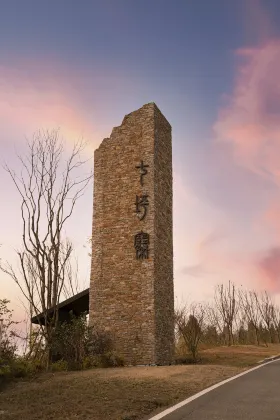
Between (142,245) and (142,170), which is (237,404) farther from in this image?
(142,170)

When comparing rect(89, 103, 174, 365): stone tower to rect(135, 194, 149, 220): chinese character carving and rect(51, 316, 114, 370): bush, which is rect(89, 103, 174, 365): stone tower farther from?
rect(51, 316, 114, 370): bush

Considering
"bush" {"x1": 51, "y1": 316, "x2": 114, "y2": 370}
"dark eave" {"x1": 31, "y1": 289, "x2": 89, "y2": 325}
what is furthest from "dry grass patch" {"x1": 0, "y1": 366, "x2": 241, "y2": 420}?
"dark eave" {"x1": 31, "y1": 289, "x2": 89, "y2": 325}

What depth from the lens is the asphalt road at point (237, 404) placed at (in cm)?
622

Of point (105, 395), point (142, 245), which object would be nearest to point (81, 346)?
point (142, 245)

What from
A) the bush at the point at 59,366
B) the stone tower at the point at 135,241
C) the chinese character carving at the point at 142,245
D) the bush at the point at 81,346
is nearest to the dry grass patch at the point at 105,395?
the bush at the point at 59,366

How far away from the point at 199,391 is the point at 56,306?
973 centimetres

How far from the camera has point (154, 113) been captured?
19312mm

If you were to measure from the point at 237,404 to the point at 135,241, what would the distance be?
11.0 m

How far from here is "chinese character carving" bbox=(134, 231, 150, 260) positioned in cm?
1753

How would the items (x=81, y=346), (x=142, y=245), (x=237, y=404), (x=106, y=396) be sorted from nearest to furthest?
(x=237, y=404)
(x=106, y=396)
(x=81, y=346)
(x=142, y=245)

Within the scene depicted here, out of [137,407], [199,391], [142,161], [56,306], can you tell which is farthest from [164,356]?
[137,407]

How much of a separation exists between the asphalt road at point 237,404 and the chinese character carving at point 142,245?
8135 mm

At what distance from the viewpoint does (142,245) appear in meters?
17.6

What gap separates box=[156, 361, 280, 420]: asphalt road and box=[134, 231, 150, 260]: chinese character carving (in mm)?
8135
